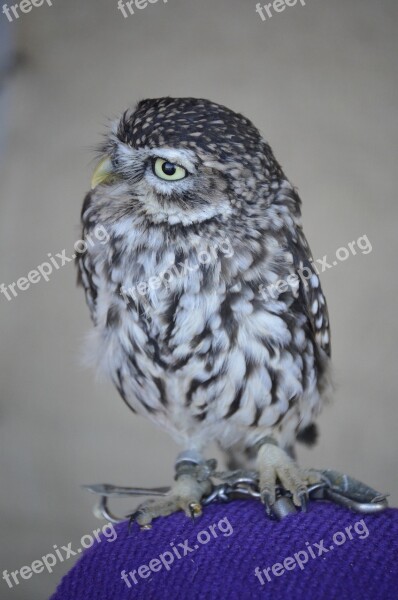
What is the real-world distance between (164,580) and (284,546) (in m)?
0.22

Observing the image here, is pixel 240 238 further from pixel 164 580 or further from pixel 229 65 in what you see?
pixel 229 65

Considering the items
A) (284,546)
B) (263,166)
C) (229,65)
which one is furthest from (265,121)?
(284,546)

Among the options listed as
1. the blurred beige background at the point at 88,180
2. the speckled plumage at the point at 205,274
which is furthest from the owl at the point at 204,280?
the blurred beige background at the point at 88,180

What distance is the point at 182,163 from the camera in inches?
50.1

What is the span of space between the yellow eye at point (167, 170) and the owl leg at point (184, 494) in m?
0.63

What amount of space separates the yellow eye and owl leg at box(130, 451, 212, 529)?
63 centimetres

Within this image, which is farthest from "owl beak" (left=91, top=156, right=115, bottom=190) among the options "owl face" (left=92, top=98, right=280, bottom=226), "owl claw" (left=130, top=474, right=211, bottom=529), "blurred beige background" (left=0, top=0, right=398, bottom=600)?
"blurred beige background" (left=0, top=0, right=398, bottom=600)

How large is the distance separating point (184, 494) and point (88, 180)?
1.37 metres

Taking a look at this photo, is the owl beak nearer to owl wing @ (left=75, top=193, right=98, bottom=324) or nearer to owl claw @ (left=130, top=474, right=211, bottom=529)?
owl wing @ (left=75, top=193, right=98, bottom=324)

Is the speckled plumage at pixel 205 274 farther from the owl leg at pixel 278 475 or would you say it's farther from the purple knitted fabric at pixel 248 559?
the purple knitted fabric at pixel 248 559

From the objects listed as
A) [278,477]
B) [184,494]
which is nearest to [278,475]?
[278,477]

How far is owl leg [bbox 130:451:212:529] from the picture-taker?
1.36 m

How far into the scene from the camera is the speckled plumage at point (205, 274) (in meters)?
1.32

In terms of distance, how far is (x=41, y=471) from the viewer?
103 inches
